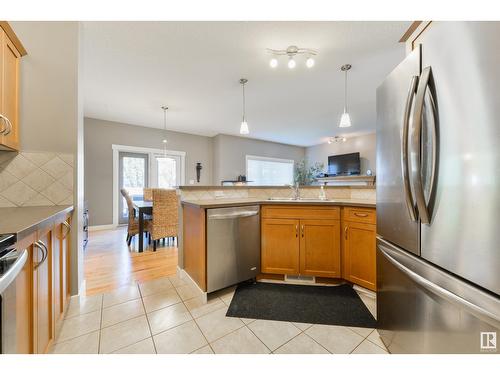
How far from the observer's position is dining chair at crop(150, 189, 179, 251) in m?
2.99

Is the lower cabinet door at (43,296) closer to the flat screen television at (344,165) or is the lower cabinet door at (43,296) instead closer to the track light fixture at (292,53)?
the track light fixture at (292,53)

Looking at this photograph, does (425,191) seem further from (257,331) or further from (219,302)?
(219,302)

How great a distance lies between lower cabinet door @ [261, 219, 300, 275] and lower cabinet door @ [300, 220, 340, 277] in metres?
0.07

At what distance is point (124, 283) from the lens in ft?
6.72

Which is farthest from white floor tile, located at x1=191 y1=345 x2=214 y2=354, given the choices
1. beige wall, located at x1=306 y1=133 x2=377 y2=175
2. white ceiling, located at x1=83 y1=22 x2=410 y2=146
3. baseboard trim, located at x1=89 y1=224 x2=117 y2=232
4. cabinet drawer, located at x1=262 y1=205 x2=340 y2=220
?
beige wall, located at x1=306 y1=133 x2=377 y2=175

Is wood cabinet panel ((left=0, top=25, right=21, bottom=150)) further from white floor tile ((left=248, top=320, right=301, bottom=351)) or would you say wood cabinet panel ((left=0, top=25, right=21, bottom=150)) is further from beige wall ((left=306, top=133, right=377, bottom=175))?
beige wall ((left=306, top=133, right=377, bottom=175))

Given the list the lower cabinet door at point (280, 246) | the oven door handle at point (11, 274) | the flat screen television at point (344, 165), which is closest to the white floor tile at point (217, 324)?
the lower cabinet door at point (280, 246)

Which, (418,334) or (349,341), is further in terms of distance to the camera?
(349,341)

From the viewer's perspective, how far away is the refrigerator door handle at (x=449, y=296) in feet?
2.02

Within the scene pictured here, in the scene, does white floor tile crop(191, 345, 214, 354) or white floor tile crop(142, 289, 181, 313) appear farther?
white floor tile crop(142, 289, 181, 313)

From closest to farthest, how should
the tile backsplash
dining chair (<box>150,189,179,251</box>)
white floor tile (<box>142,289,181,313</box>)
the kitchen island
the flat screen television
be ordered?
the tile backsplash → white floor tile (<box>142,289,181,313</box>) → the kitchen island → dining chair (<box>150,189,179,251</box>) → the flat screen television

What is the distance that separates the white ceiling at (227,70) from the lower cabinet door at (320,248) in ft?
6.31

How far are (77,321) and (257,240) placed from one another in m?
1.56
